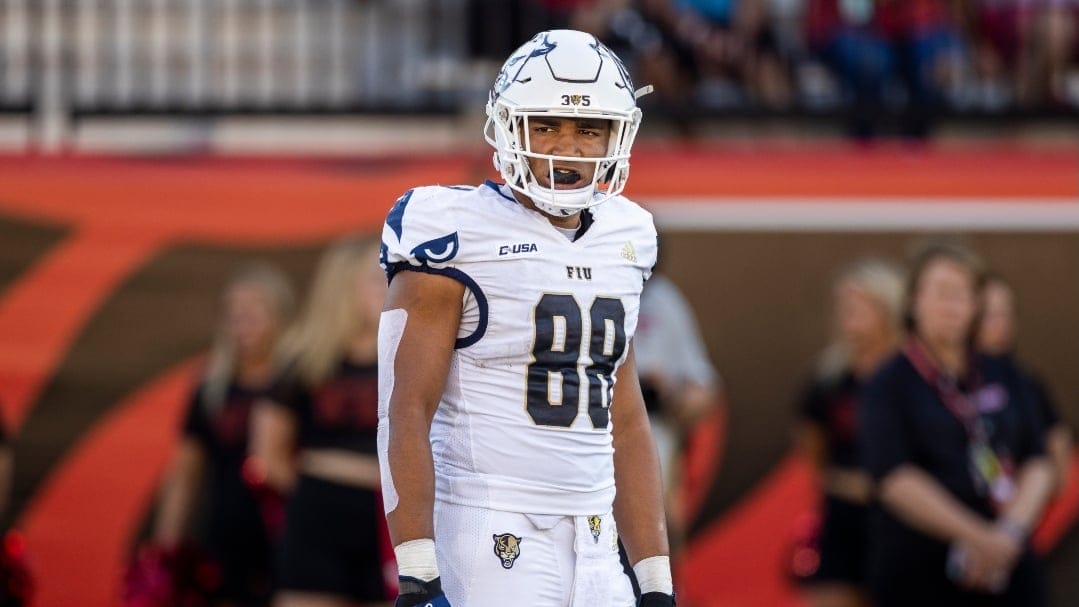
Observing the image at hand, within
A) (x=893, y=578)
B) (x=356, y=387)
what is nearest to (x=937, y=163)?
(x=893, y=578)

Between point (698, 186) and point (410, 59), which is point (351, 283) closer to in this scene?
point (698, 186)

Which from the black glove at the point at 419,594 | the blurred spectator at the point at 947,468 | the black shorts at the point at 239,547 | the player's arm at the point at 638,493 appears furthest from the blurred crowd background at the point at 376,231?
the black glove at the point at 419,594

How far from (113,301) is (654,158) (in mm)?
2557

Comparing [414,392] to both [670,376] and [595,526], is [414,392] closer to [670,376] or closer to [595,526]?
[595,526]

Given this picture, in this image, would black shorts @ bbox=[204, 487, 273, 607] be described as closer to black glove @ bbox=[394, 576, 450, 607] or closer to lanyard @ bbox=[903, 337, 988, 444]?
lanyard @ bbox=[903, 337, 988, 444]

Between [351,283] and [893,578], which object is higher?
[351,283]

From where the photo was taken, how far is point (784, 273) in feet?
27.8

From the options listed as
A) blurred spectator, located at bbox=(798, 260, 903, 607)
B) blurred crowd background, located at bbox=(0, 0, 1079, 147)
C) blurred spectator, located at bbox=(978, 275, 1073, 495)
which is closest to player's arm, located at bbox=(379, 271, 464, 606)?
blurred spectator, located at bbox=(978, 275, 1073, 495)

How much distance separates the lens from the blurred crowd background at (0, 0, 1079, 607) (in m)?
7.57

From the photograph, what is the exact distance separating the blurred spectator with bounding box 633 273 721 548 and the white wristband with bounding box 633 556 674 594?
2906 mm

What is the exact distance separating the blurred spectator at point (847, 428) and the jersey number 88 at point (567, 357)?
12.9 ft

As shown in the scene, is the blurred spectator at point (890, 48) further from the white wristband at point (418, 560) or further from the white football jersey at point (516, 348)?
the white wristband at point (418, 560)

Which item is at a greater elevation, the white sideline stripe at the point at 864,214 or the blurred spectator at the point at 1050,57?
the blurred spectator at the point at 1050,57

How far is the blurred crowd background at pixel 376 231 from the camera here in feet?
24.8
